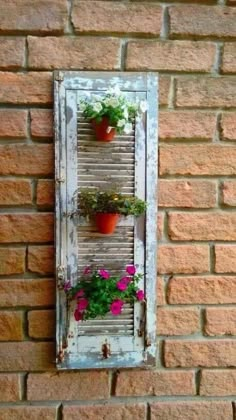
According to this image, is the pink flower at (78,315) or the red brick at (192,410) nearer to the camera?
the pink flower at (78,315)

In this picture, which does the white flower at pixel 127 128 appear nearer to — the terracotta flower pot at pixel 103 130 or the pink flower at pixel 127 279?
the terracotta flower pot at pixel 103 130

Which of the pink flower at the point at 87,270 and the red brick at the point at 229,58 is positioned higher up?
the red brick at the point at 229,58

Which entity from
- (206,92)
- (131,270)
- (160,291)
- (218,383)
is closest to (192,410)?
(218,383)

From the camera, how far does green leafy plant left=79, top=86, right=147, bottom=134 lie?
3.75 ft

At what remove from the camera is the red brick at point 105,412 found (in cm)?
126

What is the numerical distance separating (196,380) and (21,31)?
3.62ft

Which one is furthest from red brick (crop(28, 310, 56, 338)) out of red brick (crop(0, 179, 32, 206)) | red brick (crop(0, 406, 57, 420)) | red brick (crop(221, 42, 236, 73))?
red brick (crop(221, 42, 236, 73))

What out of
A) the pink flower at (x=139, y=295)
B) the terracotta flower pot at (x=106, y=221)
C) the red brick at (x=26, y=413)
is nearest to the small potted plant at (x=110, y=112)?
the terracotta flower pot at (x=106, y=221)

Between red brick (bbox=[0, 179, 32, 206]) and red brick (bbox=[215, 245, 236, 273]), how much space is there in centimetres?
55

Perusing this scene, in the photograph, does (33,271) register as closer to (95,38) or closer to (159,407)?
(159,407)

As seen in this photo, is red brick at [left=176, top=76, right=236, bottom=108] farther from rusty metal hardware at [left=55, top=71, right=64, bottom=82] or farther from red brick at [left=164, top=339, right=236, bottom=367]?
red brick at [left=164, top=339, right=236, bottom=367]

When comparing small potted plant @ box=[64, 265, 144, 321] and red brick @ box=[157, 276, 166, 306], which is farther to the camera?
red brick @ box=[157, 276, 166, 306]

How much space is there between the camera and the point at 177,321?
128 cm

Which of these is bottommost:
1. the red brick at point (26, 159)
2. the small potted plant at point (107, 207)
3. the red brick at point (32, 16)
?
the small potted plant at point (107, 207)
